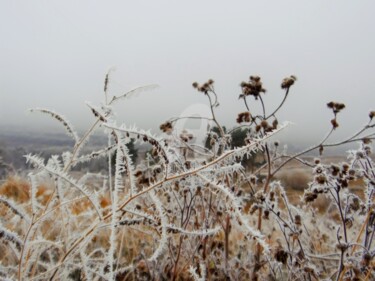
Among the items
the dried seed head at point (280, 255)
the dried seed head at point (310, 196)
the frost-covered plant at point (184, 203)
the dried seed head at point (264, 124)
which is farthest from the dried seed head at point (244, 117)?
the dried seed head at point (280, 255)

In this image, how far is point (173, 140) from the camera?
2.48 m

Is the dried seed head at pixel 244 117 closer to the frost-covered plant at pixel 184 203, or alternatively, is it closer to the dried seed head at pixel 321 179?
the frost-covered plant at pixel 184 203

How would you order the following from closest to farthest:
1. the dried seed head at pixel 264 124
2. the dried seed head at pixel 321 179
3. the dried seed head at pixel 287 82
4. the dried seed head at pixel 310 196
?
the dried seed head at pixel 321 179 < the dried seed head at pixel 310 196 < the dried seed head at pixel 264 124 < the dried seed head at pixel 287 82

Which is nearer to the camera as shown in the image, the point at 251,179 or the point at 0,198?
the point at 0,198

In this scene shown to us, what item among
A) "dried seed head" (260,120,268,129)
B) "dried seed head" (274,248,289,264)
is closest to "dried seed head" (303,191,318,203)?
"dried seed head" (274,248,289,264)

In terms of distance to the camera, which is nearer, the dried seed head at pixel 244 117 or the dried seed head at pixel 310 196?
the dried seed head at pixel 310 196

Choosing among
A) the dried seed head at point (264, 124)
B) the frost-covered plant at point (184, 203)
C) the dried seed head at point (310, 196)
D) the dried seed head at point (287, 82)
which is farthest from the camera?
the dried seed head at point (287, 82)

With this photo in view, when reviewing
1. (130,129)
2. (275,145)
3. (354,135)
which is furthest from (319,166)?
(130,129)

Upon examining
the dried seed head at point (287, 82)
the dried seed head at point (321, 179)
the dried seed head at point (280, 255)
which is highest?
the dried seed head at point (287, 82)

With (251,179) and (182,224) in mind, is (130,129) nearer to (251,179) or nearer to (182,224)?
(182,224)

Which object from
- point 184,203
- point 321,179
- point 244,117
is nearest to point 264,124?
point 244,117

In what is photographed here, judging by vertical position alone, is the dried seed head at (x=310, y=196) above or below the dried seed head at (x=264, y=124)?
below

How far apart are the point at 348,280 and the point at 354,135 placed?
0.87m

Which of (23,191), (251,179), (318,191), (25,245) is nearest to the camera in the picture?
(25,245)
